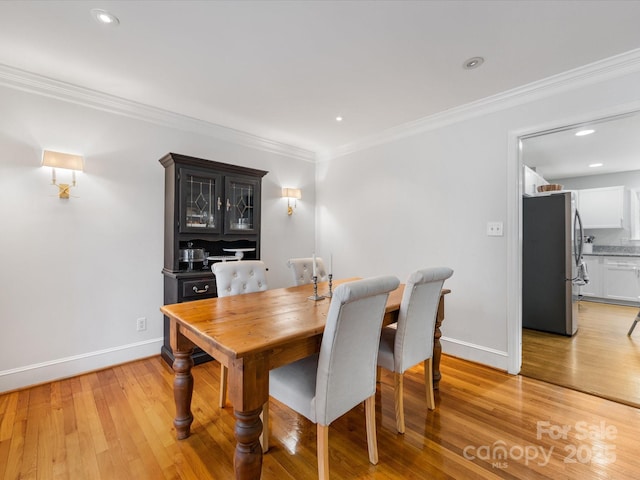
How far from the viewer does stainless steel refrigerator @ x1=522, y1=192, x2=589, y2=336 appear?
3424 mm

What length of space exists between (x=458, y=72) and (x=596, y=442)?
260 centimetres

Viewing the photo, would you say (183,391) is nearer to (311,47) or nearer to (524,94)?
(311,47)

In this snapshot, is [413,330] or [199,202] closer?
[413,330]

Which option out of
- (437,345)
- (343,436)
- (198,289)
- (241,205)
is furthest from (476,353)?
(241,205)

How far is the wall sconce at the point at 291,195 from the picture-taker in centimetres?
398

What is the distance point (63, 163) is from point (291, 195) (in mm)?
2343

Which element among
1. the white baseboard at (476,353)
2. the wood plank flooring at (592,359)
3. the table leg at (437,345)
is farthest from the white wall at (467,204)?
the table leg at (437,345)

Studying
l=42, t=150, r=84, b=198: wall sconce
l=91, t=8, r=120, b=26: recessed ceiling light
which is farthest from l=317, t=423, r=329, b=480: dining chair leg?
l=42, t=150, r=84, b=198: wall sconce

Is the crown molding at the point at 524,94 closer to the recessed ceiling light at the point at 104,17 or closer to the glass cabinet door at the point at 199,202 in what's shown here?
the glass cabinet door at the point at 199,202

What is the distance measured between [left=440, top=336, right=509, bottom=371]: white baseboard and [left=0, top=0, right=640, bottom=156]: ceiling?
2326 millimetres

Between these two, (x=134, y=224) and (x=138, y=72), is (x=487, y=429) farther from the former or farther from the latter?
(x=138, y=72)

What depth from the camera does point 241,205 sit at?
330 centimetres

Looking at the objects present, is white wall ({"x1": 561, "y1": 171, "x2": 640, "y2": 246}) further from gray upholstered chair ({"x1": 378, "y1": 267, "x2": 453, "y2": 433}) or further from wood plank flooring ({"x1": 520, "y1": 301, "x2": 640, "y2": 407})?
gray upholstered chair ({"x1": 378, "y1": 267, "x2": 453, "y2": 433})

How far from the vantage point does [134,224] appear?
9.36 ft
